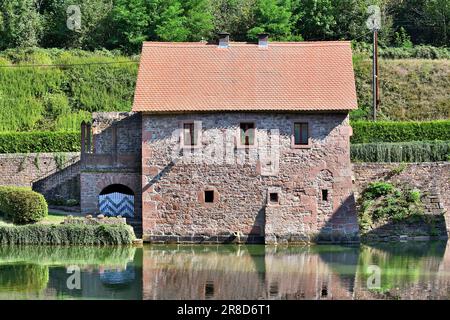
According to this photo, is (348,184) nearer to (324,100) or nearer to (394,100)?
(324,100)

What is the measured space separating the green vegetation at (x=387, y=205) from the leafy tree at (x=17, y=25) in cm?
2843

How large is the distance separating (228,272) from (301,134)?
30.7 ft

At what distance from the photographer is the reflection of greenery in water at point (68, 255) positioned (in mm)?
38156

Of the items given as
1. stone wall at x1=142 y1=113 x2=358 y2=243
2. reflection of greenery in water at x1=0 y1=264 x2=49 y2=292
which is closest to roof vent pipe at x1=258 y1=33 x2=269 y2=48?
stone wall at x1=142 y1=113 x2=358 y2=243

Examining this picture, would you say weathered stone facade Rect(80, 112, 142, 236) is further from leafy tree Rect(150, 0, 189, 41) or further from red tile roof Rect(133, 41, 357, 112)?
leafy tree Rect(150, 0, 189, 41)

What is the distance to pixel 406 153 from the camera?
4747 centimetres

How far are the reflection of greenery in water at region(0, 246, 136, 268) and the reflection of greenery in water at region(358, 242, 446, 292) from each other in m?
7.92

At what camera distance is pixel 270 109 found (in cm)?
4328

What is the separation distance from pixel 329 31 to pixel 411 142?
20.9 m

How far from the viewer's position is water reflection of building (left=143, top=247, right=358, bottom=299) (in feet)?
106

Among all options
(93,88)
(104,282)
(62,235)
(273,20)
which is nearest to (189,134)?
(62,235)

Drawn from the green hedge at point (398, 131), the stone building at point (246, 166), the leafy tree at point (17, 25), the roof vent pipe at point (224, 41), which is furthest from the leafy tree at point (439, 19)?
the stone building at point (246, 166)
